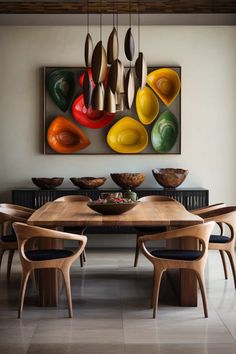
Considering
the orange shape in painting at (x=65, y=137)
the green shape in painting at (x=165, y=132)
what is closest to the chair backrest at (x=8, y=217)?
the orange shape in painting at (x=65, y=137)

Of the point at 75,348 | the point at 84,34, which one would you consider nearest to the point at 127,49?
the point at 84,34

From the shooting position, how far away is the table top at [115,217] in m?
4.41

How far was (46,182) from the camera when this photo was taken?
687 cm

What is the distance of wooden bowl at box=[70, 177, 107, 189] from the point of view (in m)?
6.83

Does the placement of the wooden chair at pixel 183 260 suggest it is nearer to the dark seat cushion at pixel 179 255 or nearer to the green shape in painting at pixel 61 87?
the dark seat cushion at pixel 179 255

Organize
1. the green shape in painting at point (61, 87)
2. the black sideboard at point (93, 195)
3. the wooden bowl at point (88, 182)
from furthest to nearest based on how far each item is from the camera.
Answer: the green shape in painting at point (61, 87) → the wooden bowl at point (88, 182) → the black sideboard at point (93, 195)

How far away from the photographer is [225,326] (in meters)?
3.97

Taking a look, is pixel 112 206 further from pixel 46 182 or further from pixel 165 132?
pixel 165 132

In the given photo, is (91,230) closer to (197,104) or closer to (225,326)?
(197,104)

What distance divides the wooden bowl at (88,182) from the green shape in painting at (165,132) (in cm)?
79

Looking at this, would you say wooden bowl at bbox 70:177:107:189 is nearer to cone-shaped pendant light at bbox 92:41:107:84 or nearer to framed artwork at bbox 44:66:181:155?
framed artwork at bbox 44:66:181:155

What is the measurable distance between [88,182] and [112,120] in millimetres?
826

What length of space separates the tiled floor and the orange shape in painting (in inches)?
77.1

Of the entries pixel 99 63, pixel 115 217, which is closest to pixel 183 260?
pixel 115 217
